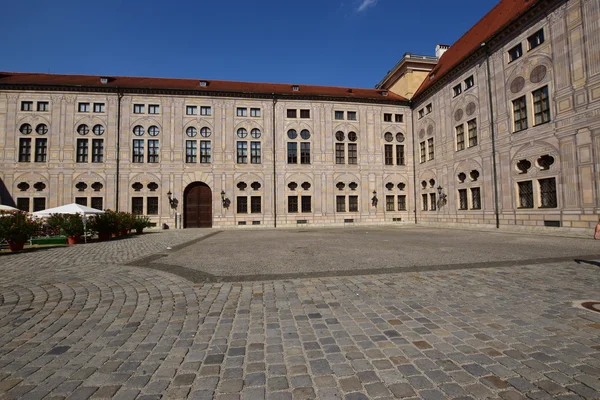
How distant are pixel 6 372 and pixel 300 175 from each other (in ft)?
95.8

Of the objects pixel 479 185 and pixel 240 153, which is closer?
pixel 479 185

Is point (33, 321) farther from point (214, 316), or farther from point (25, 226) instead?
point (25, 226)

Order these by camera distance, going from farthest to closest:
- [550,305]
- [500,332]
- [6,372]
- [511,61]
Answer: [511,61] < [550,305] < [500,332] < [6,372]

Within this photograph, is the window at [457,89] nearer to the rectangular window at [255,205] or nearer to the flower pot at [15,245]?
the rectangular window at [255,205]

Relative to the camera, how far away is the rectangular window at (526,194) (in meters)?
19.5

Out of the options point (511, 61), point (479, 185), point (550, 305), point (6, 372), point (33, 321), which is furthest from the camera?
point (479, 185)

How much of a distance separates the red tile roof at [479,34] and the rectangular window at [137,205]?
31.1m

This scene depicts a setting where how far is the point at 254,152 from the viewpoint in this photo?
31.2 meters

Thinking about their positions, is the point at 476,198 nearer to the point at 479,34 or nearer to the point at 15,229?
the point at 479,34

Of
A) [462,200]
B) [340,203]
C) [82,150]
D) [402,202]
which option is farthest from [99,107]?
[462,200]

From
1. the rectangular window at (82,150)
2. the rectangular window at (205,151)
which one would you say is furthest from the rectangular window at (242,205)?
the rectangular window at (82,150)

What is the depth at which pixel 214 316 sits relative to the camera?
13.7ft

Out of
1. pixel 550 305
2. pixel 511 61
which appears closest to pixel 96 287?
pixel 550 305

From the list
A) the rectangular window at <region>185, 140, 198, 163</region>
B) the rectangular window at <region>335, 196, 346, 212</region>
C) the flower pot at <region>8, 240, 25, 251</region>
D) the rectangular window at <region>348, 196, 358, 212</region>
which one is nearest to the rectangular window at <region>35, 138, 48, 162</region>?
the rectangular window at <region>185, 140, 198, 163</region>
